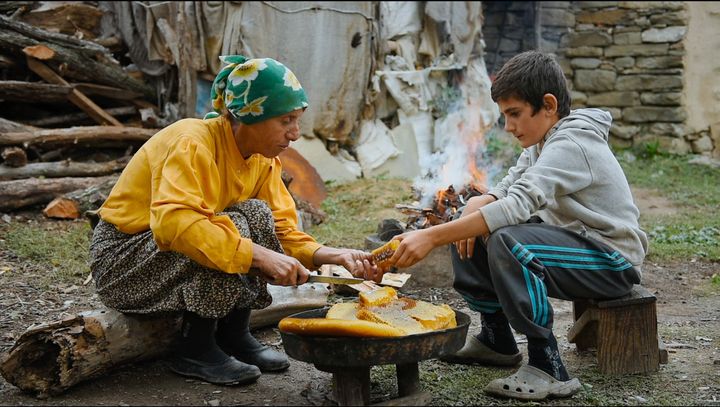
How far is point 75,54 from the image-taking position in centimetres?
855

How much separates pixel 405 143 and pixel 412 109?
1.58 feet

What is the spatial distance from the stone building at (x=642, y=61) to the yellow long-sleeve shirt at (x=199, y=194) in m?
9.69

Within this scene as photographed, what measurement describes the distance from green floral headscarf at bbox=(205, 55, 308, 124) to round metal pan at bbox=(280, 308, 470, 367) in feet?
3.15

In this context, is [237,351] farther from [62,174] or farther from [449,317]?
[62,174]

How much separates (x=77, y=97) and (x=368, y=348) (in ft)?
22.4

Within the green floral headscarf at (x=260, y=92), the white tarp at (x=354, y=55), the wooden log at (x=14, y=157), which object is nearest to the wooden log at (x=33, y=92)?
the wooden log at (x=14, y=157)

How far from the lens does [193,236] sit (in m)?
2.91

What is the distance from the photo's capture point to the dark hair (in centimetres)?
336

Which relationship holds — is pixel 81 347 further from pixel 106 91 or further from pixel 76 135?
pixel 106 91

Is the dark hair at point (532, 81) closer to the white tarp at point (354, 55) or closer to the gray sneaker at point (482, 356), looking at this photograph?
the gray sneaker at point (482, 356)

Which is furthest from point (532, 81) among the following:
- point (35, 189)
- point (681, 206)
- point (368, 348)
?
point (681, 206)

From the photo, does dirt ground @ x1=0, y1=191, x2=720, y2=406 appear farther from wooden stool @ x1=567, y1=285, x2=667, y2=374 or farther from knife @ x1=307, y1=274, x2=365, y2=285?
knife @ x1=307, y1=274, x2=365, y2=285

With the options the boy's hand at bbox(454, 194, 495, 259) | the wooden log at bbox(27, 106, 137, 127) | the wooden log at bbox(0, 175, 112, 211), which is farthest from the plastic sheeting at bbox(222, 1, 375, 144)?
the boy's hand at bbox(454, 194, 495, 259)

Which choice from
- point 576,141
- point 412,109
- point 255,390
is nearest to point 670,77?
point 412,109
